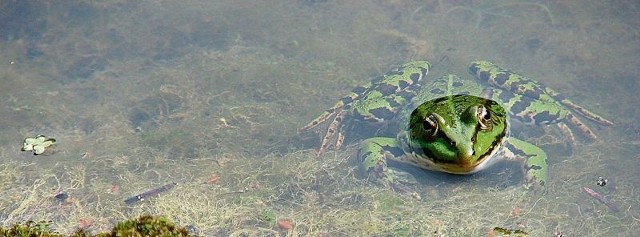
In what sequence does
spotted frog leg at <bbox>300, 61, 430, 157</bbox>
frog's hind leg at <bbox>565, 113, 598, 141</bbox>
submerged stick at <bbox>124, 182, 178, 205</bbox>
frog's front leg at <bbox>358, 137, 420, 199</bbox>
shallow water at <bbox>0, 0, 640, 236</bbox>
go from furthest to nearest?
spotted frog leg at <bbox>300, 61, 430, 157</bbox> < frog's hind leg at <bbox>565, 113, 598, 141</bbox> < frog's front leg at <bbox>358, 137, 420, 199</bbox> < submerged stick at <bbox>124, 182, 178, 205</bbox> < shallow water at <bbox>0, 0, 640, 236</bbox>

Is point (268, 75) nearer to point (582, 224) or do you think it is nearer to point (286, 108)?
point (286, 108)

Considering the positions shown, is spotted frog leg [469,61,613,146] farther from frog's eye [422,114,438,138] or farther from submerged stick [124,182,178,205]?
submerged stick [124,182,178,205]

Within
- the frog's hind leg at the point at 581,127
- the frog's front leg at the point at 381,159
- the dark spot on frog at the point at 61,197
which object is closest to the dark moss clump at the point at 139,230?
the dark spot on frog at the point at 61,197

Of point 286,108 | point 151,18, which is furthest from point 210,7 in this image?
point 286,108

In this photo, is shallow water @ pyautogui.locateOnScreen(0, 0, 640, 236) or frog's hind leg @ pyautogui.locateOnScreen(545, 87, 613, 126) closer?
shallow water @ pyautogui.locateOnScreen(0, 0, 640, 236)

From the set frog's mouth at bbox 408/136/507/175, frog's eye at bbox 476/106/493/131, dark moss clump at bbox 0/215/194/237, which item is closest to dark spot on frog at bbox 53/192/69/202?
dark moss clump at bbox 0/215/194/237

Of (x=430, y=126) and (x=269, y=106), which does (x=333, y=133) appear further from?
(x=430, y=126)

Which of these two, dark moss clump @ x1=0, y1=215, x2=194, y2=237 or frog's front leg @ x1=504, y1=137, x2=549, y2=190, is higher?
dark moss clump @ x1=0, y1=215, x2=194, y2=237
